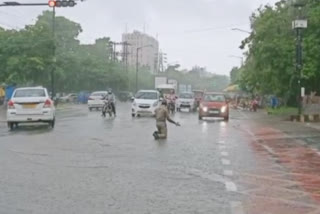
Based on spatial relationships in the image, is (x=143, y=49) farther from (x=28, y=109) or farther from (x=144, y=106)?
(x=28, y=109)

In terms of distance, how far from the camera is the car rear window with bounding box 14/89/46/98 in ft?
86.5

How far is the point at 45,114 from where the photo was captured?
84.2 feet

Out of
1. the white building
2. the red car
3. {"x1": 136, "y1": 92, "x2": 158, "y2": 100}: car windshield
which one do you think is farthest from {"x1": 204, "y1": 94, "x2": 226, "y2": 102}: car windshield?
the white building

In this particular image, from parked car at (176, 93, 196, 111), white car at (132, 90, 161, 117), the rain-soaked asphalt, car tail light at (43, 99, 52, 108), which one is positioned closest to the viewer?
the rain-soaked asphalt

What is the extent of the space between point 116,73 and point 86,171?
9074cm

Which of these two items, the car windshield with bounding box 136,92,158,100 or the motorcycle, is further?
the car windshield with bounding box 136,92,158,100

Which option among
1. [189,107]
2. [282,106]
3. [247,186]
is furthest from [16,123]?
[282,106]

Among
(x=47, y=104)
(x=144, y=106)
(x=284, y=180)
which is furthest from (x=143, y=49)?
(x=284, y=180)

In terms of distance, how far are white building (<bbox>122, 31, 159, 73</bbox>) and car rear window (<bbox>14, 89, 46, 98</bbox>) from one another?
13041 cm

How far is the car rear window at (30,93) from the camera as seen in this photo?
2637cm

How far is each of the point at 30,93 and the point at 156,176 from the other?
15.4 metres

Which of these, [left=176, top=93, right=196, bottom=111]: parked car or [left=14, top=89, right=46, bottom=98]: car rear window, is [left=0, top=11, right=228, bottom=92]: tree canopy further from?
[left=14, top=89, right=46, bottom=98]: car rear window

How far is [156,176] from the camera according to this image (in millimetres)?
12172

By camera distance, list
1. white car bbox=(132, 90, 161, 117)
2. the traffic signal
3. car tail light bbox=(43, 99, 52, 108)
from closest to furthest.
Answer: car tail light bbox=(43, 99, 52, 108), the traffic signal, white car bbox=(132, 90, 161, 117)
